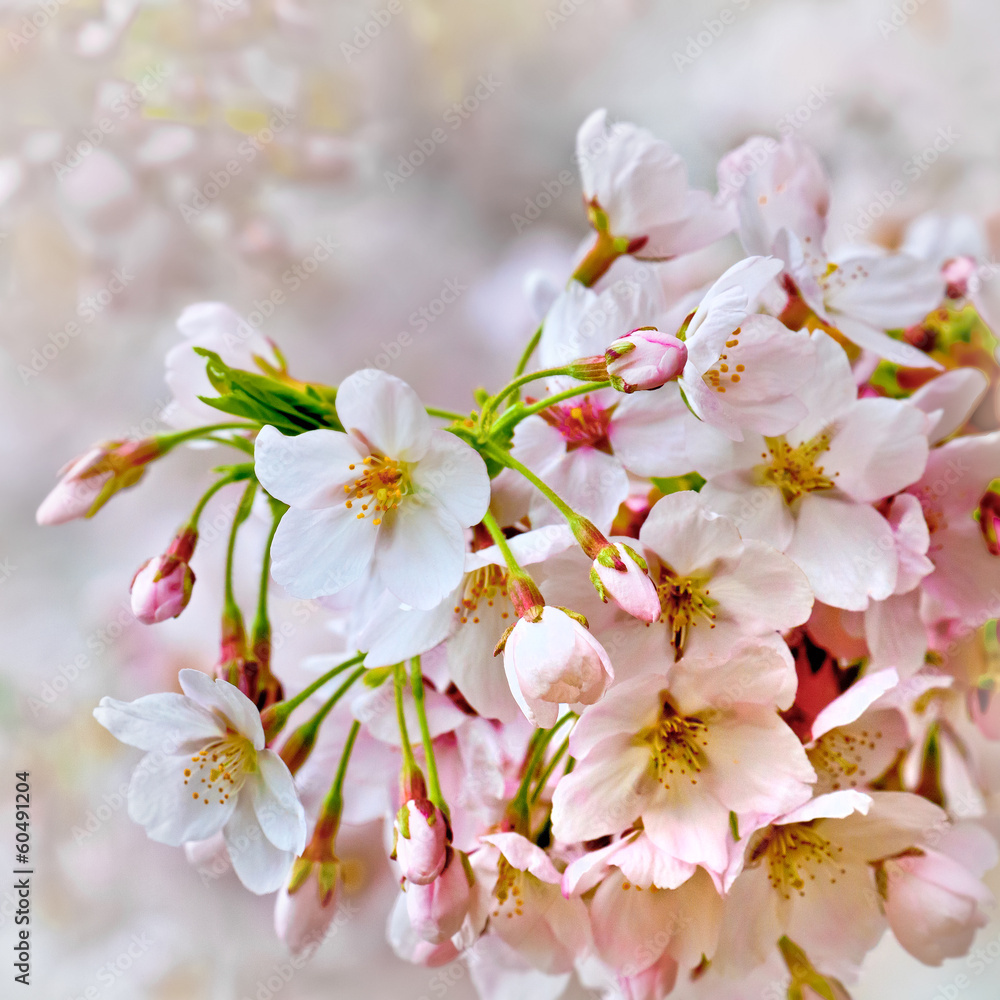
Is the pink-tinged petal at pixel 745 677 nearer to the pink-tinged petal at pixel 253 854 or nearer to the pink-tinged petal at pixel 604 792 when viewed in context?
the pink-tinged petal at pixel 604 792

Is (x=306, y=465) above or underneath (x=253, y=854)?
above

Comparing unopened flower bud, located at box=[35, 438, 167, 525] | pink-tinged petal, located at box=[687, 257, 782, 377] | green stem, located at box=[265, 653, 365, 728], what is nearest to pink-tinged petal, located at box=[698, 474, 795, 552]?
pink-tinged petal, located at box=[687, 257, 782, 377]

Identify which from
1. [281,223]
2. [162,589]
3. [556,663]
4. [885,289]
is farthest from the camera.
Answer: [281,223]

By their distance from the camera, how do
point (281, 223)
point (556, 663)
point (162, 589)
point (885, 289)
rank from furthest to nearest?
point (281, 223), point (885, 289), point (162, 589), point (556, 663)

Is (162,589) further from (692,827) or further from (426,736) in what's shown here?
(692,827)

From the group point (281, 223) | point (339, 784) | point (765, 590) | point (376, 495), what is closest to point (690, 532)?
point (765, 590)

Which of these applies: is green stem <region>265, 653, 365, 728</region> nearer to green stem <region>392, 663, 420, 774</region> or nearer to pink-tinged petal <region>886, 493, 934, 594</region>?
green stem <region>392, 663, 420, 774</region>

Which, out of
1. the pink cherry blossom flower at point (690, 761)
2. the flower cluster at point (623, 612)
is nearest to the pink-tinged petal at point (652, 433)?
the flower cluster at point (623, 612)
